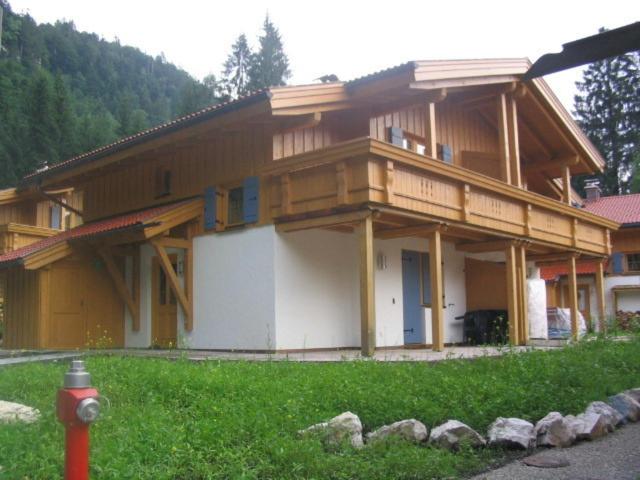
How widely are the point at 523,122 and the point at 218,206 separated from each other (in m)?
9.45

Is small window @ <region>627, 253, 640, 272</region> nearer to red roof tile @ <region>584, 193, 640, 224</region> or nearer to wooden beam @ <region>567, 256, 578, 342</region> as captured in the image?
red roof tile @ <region>584, 193, 640, 224</region>

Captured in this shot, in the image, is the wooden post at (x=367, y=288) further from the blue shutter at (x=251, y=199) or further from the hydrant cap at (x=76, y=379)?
the hydrant cap at (x=76, y=379)

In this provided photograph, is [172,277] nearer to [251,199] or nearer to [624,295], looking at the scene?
[251,199]

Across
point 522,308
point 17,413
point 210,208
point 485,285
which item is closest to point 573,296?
point 485,285

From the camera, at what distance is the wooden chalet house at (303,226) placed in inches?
491

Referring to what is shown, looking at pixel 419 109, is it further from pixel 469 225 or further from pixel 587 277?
pixel 587 277

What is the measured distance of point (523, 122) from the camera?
1920 centimetres

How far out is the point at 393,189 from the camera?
1178 centimetres

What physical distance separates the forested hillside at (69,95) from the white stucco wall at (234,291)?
19.1ft

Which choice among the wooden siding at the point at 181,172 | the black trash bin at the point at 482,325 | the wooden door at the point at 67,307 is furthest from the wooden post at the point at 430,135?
the wooden door at the point at 67,307

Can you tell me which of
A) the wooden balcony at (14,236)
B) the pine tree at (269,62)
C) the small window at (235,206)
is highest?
the pine tree at (269,62)

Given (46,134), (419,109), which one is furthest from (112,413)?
(46,134)

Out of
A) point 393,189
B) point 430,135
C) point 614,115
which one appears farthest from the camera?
point 614,115

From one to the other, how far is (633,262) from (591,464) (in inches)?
1148
